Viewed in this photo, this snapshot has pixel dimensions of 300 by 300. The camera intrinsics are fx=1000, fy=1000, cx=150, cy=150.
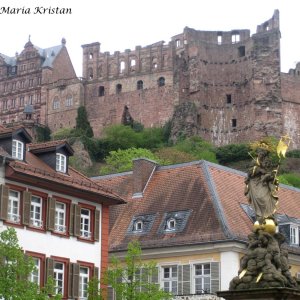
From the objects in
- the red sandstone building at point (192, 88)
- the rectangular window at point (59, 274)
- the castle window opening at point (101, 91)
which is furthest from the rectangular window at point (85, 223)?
the castle window opening at point (101, 91)

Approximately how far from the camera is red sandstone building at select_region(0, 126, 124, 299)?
119 ft

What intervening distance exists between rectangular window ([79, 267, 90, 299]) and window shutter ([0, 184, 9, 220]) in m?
4.65

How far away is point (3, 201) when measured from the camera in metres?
35.5

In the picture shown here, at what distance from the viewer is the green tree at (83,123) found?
13950cm

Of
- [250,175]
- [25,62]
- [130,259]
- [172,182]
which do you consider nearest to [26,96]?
[25,62]

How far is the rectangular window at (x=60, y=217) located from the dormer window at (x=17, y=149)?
2.35m

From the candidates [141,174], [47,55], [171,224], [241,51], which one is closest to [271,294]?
[171,224]

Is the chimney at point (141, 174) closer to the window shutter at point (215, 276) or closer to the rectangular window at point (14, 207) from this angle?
the window shutter at point (215, 276)

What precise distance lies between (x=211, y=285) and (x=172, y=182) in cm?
688

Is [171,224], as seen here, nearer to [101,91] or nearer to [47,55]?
[101,91]

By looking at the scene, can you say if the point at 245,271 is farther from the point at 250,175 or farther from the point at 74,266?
the point at 74,266

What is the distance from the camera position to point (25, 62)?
522 feet

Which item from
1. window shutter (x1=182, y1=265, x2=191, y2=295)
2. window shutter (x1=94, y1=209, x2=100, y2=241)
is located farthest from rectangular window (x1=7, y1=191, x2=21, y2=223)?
window shutter (x1=182, y1=265, x2=191, y2=295)

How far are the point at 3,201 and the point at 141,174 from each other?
42.2 feet
